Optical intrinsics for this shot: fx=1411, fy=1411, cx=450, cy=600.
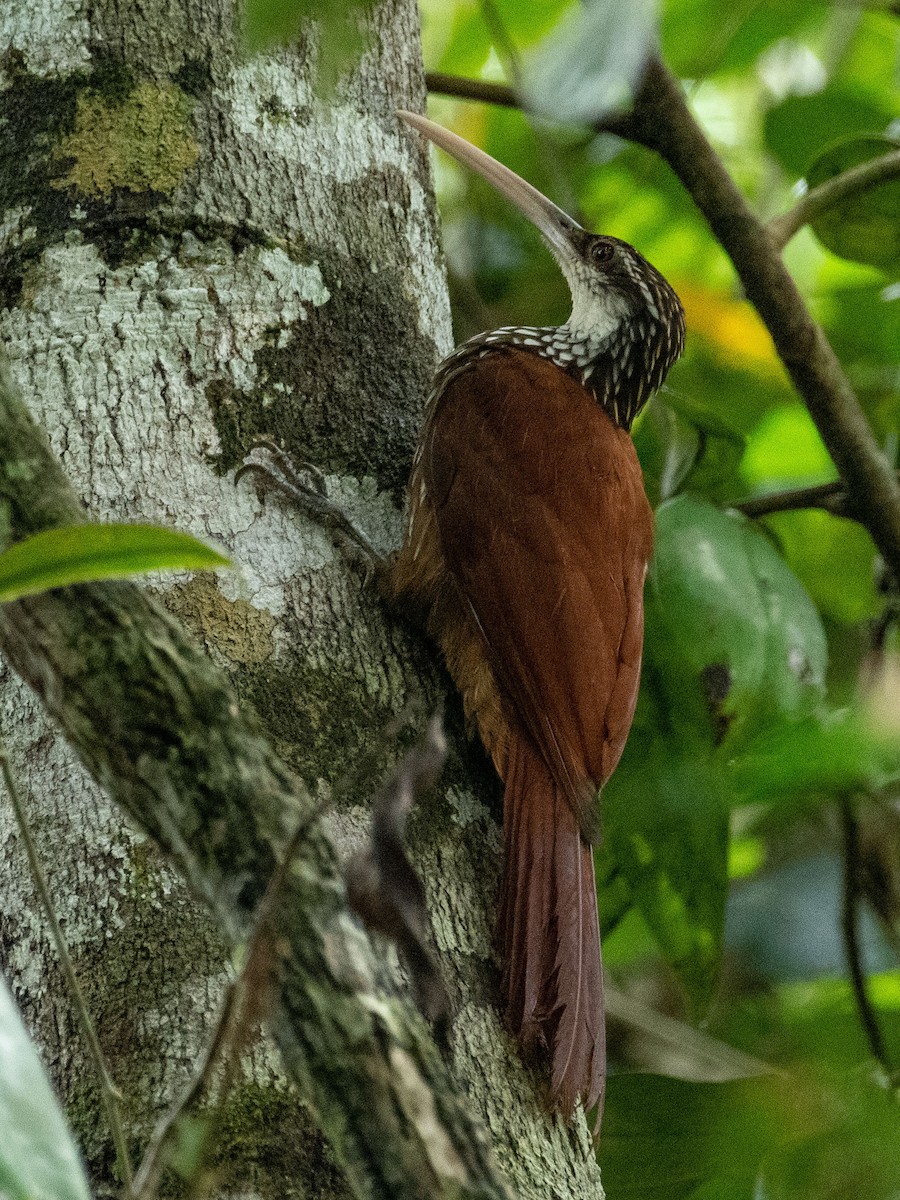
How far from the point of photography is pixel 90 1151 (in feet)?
4.50

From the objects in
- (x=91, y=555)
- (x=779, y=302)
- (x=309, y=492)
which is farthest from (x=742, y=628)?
(x=91, y=555)

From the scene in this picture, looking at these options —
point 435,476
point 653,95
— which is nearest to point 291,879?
point 435,476

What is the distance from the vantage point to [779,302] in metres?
2.52

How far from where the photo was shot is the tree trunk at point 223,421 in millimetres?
1449

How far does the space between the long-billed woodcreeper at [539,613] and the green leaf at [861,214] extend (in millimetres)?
598

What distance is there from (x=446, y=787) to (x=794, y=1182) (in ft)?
2.29

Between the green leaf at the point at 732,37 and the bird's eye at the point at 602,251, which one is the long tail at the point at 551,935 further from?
the green leaf at the point at 732,37

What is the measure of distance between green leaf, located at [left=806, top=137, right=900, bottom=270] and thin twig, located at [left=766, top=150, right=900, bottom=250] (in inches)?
1.8

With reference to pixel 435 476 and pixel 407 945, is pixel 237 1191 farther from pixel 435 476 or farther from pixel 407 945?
pixel 435 476

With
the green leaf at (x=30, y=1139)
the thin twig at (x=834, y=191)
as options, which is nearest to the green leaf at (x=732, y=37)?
the thin twig at (x=834, y=191)

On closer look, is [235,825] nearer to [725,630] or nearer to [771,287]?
[725,630]

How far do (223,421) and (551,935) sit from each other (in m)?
0.78

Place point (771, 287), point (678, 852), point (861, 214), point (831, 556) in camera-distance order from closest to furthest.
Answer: point (678, 852)
point (771, 287)
point (861, 214)
point (831, 556)

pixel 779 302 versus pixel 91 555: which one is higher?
pixel 779 302
